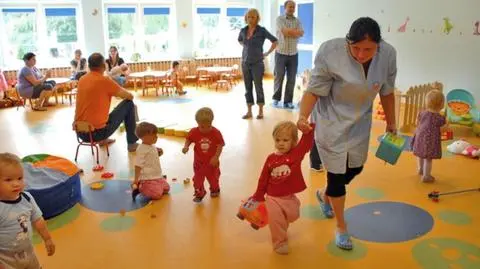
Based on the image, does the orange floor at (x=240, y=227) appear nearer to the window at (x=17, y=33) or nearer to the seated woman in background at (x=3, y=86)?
the seated woman in background at (x=3, y=86)

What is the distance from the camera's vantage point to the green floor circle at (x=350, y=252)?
2807 millimetres

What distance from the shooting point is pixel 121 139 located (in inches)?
221

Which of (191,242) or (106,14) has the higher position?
(106,14)

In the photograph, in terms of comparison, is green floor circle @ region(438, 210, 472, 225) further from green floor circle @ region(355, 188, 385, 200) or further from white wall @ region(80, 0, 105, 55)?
white wall @ region(80, 0, 105, 55)

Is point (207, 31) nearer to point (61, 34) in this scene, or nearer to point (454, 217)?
point (61, 34)

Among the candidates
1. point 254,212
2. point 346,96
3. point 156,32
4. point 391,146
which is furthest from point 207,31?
point 346,96

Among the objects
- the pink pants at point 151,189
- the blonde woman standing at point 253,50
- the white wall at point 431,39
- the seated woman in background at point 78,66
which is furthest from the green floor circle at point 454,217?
the seated woman in background at point 78,66

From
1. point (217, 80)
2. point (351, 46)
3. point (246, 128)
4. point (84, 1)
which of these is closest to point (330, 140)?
point (351, 46)

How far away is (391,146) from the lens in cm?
329

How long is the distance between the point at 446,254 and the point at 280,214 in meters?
1.07

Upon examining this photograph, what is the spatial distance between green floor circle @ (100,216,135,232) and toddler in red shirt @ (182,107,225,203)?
1.87 ft

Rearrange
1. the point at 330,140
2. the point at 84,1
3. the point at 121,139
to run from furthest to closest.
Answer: the point at 84,1 < the point at 121,139 < the point at 330,140

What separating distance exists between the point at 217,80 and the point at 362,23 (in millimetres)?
8153

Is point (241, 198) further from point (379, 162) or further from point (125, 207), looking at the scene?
point (379, 162)
